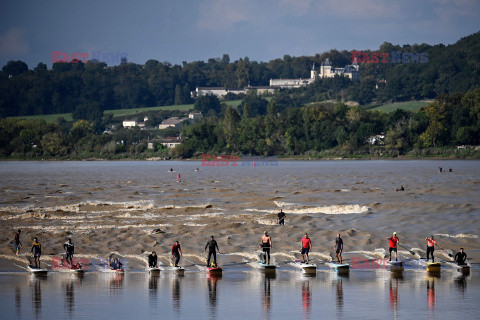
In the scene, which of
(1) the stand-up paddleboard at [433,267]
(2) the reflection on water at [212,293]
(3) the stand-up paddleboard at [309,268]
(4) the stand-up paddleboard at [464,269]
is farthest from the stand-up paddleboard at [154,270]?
(4) the stand-up paddleboard at [464,269]

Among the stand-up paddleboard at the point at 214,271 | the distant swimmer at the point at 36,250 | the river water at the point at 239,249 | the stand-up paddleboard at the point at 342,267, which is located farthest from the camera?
the distant swimmer at the point at 36,250

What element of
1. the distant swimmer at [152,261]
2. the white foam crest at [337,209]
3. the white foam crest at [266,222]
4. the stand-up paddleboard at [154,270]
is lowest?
the stand-up paddleboard at [154,270]

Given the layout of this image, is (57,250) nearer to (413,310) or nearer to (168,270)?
(168,270)

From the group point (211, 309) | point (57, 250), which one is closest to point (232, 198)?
point (57, 250)

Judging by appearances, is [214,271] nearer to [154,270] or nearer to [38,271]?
[154,270]

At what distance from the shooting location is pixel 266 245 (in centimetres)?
4150

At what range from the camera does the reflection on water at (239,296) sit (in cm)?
3194

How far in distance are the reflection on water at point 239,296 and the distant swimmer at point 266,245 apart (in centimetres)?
156

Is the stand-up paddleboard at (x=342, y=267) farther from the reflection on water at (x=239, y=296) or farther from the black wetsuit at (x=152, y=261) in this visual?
the black wetsuit at (x=152, y=261)

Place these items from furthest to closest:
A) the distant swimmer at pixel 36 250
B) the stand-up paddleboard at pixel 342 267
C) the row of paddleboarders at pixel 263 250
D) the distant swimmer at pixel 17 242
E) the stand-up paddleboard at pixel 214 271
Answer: the distant swimmer at pixel 17 242
the distant swimmer at pixel 36 250
the row of paddleboarders at pixel 263 250
the stand-up paddleboard at pixel 342 267
the stand-up paddleboard at pixel 214 271

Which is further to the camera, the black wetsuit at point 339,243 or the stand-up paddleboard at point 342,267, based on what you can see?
the black wetsuit at point 339,243

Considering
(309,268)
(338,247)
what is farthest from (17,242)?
(338,247)

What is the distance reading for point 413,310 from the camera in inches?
1264

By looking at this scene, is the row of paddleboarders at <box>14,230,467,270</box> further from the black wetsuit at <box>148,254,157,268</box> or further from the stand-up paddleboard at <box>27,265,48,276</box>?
the stand-up paddleboard at <box>27,265,48,276</box>
